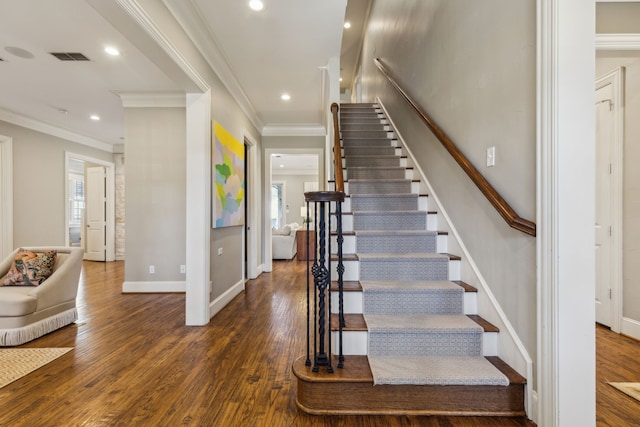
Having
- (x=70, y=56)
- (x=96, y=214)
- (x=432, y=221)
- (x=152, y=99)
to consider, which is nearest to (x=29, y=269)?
(x=70, y=56)

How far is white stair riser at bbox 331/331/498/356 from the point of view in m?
1.84

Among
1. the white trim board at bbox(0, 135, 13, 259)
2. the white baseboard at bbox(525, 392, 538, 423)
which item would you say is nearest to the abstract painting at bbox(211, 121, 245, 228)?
the white baseboard at bbox(525, 392, 538, 423)

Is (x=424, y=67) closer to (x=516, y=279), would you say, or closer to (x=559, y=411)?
(x=516, y=279)

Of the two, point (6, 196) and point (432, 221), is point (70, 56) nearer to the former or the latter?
point (6, 196)

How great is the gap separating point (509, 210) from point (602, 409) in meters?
1.18

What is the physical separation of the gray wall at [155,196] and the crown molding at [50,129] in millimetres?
2181

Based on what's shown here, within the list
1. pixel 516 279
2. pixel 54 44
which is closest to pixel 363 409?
pixel 516 279

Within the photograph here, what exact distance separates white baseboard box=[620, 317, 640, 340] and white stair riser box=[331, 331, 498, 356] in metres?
1.75

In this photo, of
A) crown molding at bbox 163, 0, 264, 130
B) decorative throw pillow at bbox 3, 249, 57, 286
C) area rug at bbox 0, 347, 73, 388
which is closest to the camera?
area rug at bbox 0, 347, 73, 388

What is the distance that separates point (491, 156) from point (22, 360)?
358 cm

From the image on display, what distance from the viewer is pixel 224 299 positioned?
365 cm

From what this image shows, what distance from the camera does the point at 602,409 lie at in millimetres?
1643

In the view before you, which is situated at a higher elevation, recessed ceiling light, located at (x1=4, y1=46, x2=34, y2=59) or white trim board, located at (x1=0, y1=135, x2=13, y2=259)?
recessed ceiling light, located at (x1=4, y1=46, x2=34, y2=59)

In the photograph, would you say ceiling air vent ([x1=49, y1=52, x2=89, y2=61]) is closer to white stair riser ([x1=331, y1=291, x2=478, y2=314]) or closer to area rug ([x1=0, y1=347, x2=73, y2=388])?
area rug ([x1=0, y1=347, x2=73, y2=388])
